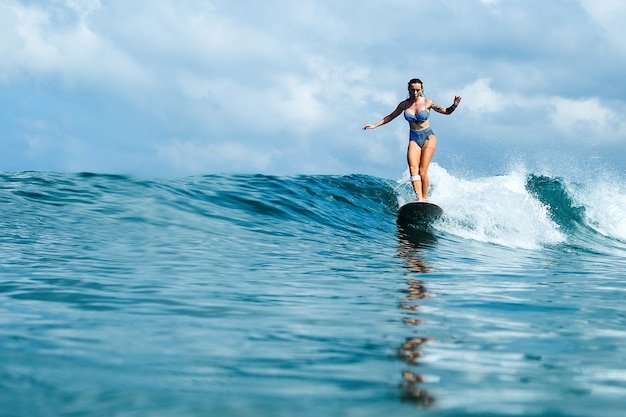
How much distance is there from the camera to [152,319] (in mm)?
4152

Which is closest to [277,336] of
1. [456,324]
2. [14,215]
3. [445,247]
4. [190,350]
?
[190,350]

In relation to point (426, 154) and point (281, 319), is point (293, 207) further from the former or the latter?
point (281, 319)

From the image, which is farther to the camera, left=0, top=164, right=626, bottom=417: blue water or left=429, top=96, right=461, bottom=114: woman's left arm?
left=429, top=96, right=461, bottom=114: woman's left arm

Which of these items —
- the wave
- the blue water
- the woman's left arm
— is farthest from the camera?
the woman's left arm

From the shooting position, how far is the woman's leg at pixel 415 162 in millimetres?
12406

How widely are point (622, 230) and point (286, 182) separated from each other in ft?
30.9

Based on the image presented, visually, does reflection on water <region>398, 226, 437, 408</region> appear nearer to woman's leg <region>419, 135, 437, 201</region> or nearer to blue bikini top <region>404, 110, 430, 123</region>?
woman's leg <region>419, 135, 437, 201</region>

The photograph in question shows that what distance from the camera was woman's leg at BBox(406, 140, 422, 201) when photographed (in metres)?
12.4

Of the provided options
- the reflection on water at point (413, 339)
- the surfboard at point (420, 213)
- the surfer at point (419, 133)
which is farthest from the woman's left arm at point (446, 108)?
the reflection on water at point (413, 339)

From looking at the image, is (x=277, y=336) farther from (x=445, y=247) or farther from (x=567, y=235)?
(x=567, y=235)

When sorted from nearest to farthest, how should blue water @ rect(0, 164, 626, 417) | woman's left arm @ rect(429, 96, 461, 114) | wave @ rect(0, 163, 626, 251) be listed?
blue water @ rect(0, 164, 626, 417) < wave @ rect(0, 163, 626, 251) < woman's left arm @ rect(429, 96, 461, 114)

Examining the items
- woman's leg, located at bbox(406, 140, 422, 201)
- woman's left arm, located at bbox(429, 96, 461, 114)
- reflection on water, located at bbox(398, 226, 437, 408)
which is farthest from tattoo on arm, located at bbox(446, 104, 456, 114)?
reflection on water, located at bbox(398, 226, 437, 408)

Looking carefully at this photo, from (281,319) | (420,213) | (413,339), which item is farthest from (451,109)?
(413,339)

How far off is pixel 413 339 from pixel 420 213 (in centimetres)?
905
